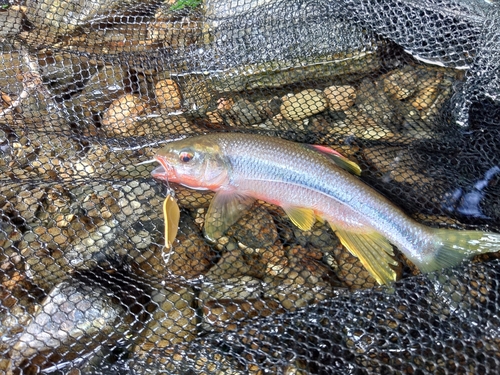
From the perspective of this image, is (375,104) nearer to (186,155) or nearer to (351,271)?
(351,271)

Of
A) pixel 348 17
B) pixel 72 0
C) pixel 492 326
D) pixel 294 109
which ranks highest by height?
pixel 348 17

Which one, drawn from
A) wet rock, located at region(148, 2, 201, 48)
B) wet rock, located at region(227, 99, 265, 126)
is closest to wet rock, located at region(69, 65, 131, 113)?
wet rock, located at region(148, 2, 201, 48)

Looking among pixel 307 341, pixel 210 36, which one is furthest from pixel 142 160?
pixel 307 341

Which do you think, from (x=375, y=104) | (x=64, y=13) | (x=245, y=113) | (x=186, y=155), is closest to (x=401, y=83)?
(x=375, y=104)

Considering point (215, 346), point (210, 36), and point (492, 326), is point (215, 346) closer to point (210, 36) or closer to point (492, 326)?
point (492, 326)

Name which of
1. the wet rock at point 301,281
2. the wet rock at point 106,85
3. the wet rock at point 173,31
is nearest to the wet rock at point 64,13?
the wet rock at point 173,31

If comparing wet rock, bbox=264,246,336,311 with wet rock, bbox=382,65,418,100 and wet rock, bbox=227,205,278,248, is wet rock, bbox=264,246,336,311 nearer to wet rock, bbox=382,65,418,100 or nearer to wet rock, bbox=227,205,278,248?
wet rock, bbox=227,205,278,248
